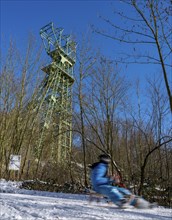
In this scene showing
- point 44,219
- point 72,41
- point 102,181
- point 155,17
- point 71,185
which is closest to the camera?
point 44,219

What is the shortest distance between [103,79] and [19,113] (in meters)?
5.96

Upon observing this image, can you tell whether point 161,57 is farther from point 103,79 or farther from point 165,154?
point 165,154

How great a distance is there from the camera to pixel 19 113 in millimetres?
14742

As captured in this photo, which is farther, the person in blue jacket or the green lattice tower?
the green lattice tower

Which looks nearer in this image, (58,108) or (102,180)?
(102,180)

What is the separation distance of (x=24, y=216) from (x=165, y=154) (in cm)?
969

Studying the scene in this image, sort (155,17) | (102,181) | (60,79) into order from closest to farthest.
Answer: (102,181) → (155,17) → (60,79)

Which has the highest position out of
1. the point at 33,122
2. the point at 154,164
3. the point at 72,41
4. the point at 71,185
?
the point at 72,41

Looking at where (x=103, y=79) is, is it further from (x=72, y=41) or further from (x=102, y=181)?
(x=102, y=181)

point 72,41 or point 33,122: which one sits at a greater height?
point 72,41

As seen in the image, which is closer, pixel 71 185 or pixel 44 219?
pixel 44 219

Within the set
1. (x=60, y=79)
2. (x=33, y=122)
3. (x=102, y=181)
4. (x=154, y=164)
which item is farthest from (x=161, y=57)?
(x=60, y=79)

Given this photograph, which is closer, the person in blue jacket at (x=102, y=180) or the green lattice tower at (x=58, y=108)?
the person in blue jacket at (x=102, y=180)

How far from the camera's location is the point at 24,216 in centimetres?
376
